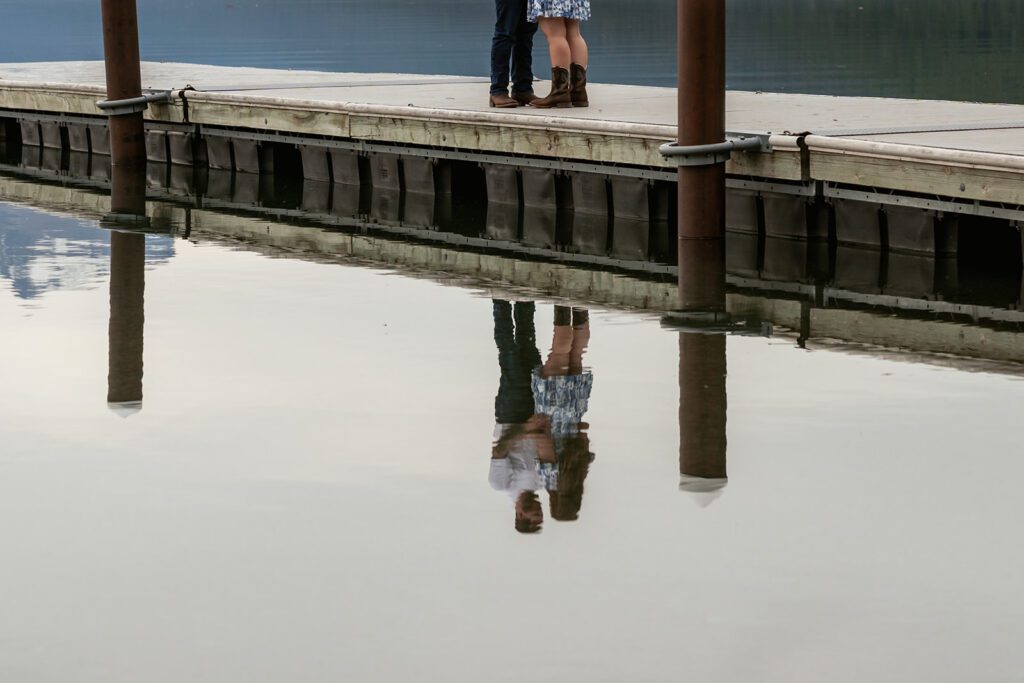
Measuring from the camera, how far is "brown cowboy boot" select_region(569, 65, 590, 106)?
1276 cm

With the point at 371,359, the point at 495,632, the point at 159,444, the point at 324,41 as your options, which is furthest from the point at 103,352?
the point at 324,41

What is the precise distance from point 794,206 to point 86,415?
5071mm

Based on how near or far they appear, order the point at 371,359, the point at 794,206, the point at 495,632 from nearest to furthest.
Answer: the point at 495,632 < the point at 371,359 < the point at 794,206

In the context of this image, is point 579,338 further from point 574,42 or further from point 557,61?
point 557,61

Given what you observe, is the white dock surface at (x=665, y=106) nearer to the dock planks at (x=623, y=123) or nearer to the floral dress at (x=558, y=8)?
the dock planks at (x=623, y=123)

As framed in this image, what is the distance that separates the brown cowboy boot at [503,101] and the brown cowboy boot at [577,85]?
1.36ft

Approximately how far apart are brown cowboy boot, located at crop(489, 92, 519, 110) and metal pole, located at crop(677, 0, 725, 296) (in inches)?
115

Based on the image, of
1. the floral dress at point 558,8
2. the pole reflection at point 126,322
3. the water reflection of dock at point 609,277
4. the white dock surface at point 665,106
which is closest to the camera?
the pole reflection at point 126,322

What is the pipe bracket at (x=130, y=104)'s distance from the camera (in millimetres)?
15062

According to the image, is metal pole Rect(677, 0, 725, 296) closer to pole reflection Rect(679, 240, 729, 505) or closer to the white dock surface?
pole reflection Rect(679, 240, 729, 505)

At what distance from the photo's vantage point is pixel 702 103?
389 inches

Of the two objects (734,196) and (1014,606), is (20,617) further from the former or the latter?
(734,196)

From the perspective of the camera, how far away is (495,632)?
4504 mm

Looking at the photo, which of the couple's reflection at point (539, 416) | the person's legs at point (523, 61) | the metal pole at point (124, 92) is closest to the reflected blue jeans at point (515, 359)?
the couple's reflection at point (539, 416)
